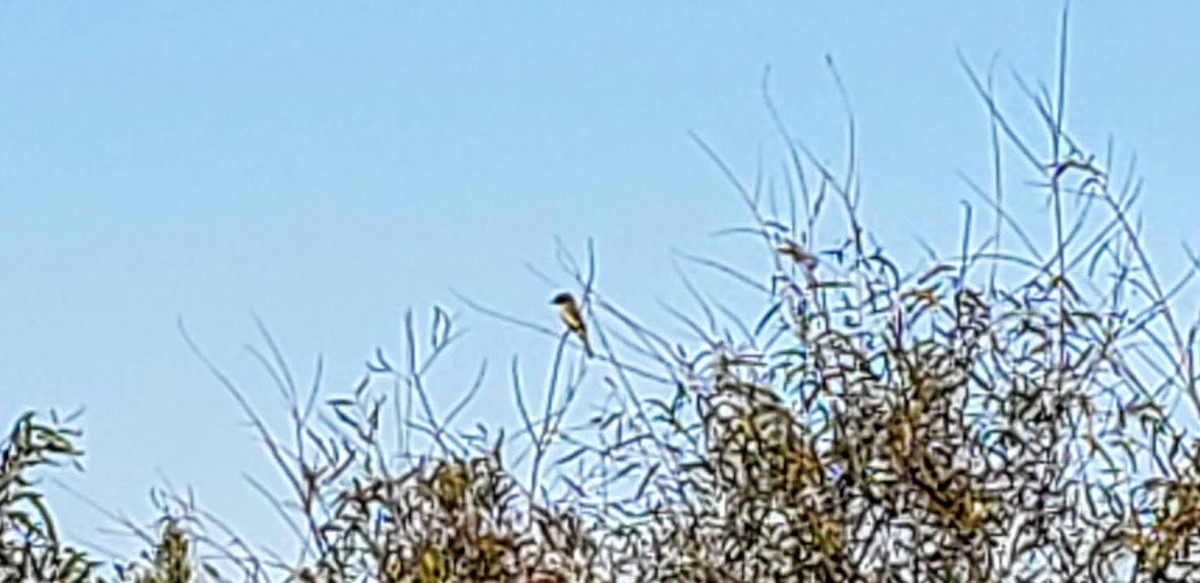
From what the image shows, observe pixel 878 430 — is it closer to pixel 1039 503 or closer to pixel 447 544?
pixel 1039 503

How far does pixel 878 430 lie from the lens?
185 inches

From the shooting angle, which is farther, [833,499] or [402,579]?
[402,579]

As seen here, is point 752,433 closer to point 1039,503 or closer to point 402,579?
point 1039,503

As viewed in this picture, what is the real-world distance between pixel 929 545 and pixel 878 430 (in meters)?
0.21

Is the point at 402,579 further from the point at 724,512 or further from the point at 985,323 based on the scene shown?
the point at 985,323

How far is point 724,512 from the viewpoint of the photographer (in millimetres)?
4816

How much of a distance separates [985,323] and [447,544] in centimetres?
116

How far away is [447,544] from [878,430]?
96cm

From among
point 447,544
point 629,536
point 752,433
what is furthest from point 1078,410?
point 447,544

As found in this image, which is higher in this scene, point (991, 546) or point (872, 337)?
point (872, 337)

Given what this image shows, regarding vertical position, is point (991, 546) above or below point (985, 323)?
below

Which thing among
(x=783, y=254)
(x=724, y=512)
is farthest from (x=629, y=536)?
(x=783, y=254)

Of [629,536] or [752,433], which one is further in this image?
[629,536]

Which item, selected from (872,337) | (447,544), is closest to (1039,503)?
(872,337)
